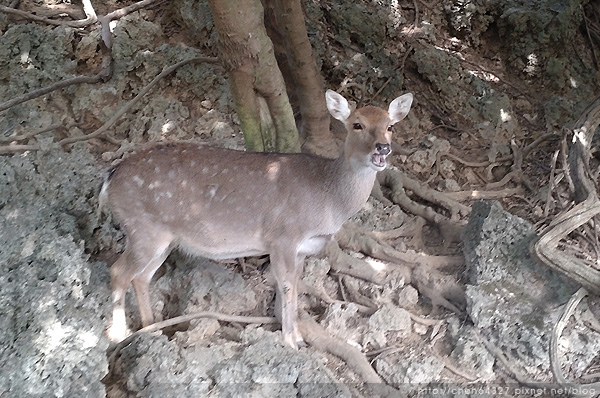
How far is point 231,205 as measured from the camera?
13.5 feet

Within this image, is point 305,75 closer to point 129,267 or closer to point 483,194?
point 483,194

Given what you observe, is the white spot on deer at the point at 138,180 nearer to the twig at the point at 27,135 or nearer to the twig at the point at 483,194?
the twig at the point at 27,135

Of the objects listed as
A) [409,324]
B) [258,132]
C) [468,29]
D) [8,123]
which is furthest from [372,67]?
[8,123]

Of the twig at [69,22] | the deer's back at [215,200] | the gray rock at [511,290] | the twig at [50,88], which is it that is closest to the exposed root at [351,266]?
the deer's back at [215,200]

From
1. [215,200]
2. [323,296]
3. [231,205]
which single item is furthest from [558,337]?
[215,200]

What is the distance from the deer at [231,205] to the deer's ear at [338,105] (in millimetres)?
10

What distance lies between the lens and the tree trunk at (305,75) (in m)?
5.10

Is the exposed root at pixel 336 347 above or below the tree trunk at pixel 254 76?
below

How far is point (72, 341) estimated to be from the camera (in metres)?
3.15

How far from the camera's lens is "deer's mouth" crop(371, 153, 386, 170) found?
3.79 m

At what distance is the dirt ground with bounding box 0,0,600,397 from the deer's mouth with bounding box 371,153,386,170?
116cm

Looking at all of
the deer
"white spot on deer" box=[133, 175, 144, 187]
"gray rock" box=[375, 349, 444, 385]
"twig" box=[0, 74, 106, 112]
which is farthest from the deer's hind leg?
"twig" box=[0, 74, 106, 112]

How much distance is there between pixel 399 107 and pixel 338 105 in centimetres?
49

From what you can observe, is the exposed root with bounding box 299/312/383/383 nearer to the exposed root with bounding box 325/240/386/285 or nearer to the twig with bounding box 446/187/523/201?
the exposed root with bounding box 325/240/386/285
